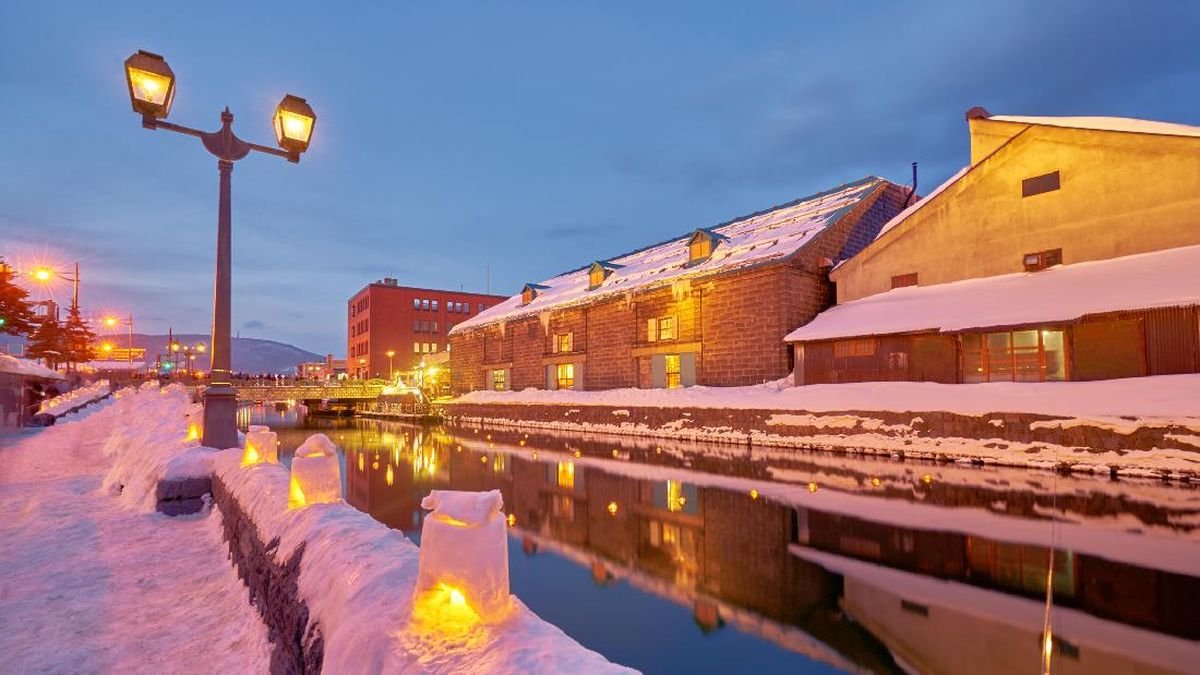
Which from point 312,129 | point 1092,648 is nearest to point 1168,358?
point 1092,648

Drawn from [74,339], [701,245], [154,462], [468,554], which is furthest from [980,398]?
[74,339]

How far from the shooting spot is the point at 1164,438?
464 inches

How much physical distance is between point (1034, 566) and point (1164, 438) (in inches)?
359

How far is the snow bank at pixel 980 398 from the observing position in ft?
40.8

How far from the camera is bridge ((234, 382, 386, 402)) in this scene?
145 feet

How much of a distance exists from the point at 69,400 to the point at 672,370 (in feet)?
118

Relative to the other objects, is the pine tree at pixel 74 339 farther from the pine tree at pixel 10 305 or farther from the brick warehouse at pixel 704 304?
the brick warehouse at pixel 704 304

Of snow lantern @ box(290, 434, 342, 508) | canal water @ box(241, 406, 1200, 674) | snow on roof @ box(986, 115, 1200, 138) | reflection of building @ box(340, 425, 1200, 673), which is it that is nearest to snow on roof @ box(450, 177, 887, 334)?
snow on roof @ box(986, 115, 1200, 138)

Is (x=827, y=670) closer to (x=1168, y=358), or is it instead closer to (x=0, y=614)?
(x=0, y=614)

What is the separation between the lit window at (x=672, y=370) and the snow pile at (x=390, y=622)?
23025 mm

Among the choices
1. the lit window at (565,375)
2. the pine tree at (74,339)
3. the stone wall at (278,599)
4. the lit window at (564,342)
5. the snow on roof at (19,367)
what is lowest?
the stone wall at (278,599)

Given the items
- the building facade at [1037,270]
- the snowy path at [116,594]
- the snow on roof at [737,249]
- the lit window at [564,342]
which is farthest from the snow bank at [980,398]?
the snowy path at [116,594]

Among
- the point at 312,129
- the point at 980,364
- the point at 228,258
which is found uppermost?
the point at 312,129

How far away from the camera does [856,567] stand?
623 cm
